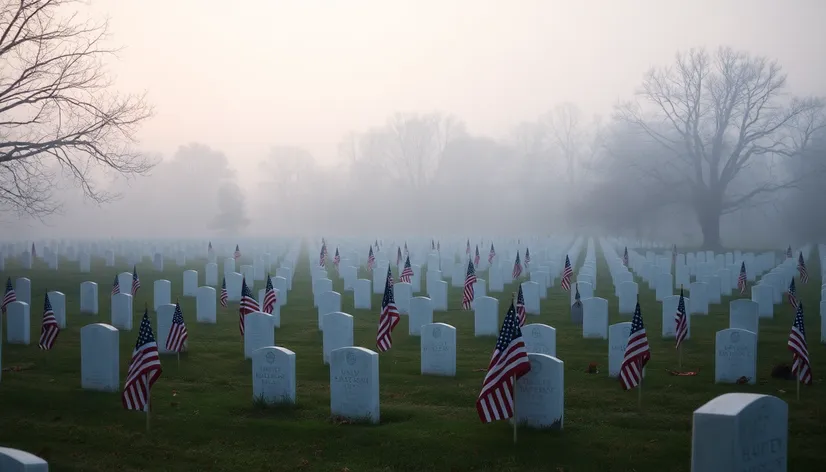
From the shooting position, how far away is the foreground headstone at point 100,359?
35.8 feet

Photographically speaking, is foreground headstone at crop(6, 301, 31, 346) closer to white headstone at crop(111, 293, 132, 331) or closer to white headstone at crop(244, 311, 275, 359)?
white headstone at crop(111, 293, 132, 331)

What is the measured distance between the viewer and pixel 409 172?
96.8m

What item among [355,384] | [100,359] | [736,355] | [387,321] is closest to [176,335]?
[100,359]

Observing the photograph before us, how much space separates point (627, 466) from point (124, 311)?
1312 centimetres

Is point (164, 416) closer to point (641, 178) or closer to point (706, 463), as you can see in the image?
point (706, 463)

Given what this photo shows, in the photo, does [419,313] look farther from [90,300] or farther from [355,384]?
[90,300]

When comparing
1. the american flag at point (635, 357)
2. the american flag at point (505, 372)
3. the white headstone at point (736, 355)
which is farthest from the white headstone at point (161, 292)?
the white headstone at point (736, 355)

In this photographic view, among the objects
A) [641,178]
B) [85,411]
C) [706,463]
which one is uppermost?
[641,178]

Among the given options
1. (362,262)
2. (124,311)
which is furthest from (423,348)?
(362,262)

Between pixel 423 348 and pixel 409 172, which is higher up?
pixel 409 172

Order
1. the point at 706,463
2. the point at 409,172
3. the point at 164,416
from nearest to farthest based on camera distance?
the point at 706,463 < the point at 164,416 < the point at 409,172

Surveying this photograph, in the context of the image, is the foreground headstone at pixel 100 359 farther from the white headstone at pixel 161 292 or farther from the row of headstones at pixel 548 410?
the white headstone at pixel 161 292

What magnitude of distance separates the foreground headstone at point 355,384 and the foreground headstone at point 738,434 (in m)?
4.60

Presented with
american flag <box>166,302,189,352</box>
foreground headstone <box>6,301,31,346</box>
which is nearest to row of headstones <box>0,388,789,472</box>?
american flag <box>166,302,189,352</box>
